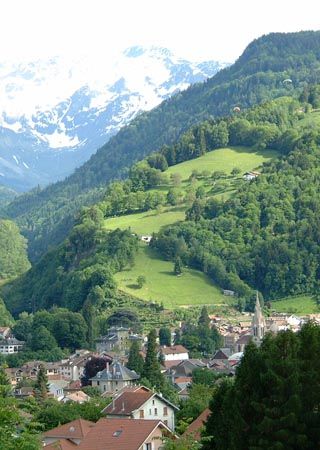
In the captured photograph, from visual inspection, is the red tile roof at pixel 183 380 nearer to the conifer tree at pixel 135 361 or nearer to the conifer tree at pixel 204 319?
the conifer tree at pixel 135 361

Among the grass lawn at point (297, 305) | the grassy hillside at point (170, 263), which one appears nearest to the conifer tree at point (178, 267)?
the grassy hillside at point (170, 263)

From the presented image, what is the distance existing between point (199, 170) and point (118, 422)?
127m

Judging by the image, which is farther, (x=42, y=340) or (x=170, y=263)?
(x=170, y=263)

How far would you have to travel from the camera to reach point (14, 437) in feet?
92.3

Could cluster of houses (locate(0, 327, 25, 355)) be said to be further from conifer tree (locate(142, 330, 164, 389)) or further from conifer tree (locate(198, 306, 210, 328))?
conifer tree (locate(142, 330, 164, 389))

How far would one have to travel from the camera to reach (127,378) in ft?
285

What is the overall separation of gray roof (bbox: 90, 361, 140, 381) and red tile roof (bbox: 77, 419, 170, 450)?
3821cm

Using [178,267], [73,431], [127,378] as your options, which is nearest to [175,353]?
[127,378]

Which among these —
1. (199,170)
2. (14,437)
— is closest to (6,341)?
(199,170)

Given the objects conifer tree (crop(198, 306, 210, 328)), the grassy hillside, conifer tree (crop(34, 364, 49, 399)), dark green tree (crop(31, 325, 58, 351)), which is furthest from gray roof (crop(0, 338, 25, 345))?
conifer tree (crop(34, 364, 49, 399))

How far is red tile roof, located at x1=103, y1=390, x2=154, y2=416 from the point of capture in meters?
57.2

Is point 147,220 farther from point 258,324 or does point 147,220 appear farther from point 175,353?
point 258,324

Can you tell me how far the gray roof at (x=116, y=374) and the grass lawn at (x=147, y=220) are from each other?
61.6 meters

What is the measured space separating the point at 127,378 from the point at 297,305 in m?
46.8
